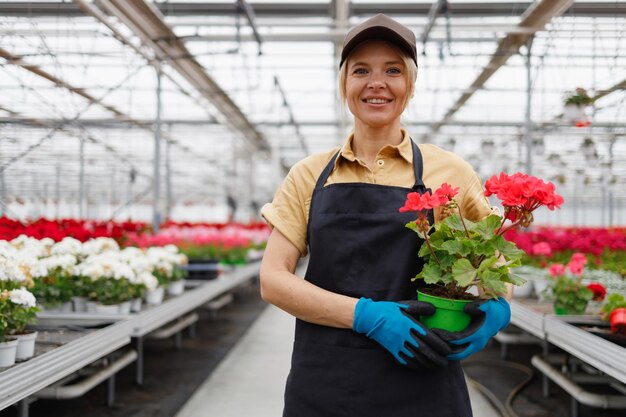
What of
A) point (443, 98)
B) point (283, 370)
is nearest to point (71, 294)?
point (283, 370)

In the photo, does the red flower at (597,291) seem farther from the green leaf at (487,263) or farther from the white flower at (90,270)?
the white flower at (90,270)

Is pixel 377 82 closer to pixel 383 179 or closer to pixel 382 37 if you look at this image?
pixel 382 37

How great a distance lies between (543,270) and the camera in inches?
157

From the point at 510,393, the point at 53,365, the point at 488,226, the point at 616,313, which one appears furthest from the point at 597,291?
the point at 53,365

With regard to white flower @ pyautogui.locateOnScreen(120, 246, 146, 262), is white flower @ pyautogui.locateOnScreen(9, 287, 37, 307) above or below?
below

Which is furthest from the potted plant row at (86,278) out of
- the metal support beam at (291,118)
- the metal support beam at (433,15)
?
the metal support beam at (291,118)

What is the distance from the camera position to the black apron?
1159mm

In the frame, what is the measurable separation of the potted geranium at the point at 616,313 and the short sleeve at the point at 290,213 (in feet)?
5.76

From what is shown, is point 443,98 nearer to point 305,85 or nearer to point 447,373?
point 305,85

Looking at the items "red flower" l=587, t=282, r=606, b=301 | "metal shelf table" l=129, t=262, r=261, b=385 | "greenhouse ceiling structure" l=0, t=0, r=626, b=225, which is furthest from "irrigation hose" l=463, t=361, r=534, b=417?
"greenhouse ceiling structure" l=0, t=0, r=626, b=225

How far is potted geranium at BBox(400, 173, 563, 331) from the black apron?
7 cm

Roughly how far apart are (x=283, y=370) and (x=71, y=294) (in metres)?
1.68

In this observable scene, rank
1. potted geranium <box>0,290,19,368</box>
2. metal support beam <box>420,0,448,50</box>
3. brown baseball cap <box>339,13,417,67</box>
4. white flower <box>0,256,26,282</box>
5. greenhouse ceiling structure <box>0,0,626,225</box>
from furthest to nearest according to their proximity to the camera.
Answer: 1. greenhouse ceiling structure <box>0,0,626,225</box>
2. metal support beam <box>420,0,448,50</box>
3. white flower <box>0,256,26,282</box>
4. potted geranium <box>0,290,19,368</box>
5. brown baseball cap <box>339,13,417,67</box>

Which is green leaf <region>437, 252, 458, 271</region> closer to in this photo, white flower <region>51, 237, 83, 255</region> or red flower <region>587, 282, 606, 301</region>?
red flower <region>587, 282, 606, 301</region>
